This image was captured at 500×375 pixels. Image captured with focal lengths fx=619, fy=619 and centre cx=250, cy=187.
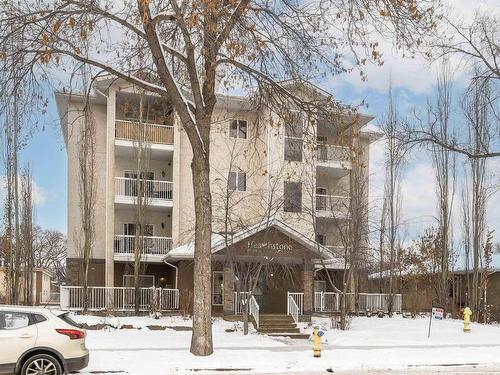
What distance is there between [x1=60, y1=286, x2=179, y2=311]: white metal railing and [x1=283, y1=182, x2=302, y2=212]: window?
7.28 metres

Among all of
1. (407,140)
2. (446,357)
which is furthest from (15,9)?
(446,357)

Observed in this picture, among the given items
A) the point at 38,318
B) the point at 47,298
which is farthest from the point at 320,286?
the point at 38,318

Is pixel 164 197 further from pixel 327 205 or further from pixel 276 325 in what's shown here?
pixel 276 325

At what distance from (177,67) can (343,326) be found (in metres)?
12.6

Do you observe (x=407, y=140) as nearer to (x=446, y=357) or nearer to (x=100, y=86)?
(x=446, y=357)

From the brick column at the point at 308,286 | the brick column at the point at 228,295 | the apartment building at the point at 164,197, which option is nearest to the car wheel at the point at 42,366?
the brick column at the point at 228,295

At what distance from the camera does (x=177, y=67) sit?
725 inches

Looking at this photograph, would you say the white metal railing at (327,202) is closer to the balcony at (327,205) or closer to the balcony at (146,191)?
the balcony at (327,205)

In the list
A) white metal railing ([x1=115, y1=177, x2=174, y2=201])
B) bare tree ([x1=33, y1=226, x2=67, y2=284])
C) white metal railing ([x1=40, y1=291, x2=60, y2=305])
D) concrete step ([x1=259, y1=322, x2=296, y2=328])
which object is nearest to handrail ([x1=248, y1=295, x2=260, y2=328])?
concrete step ([x1=259, y1=322, x2=296, y2=328])

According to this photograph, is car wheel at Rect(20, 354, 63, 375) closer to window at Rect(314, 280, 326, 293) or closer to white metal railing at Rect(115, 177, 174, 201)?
white metal railing at Rect(115, 177, 174, 201)

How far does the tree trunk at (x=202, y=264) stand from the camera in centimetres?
1524

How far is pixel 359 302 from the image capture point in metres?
33.1

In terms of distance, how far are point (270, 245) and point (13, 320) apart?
16314mm

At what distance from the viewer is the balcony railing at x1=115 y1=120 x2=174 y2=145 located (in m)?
31.7
